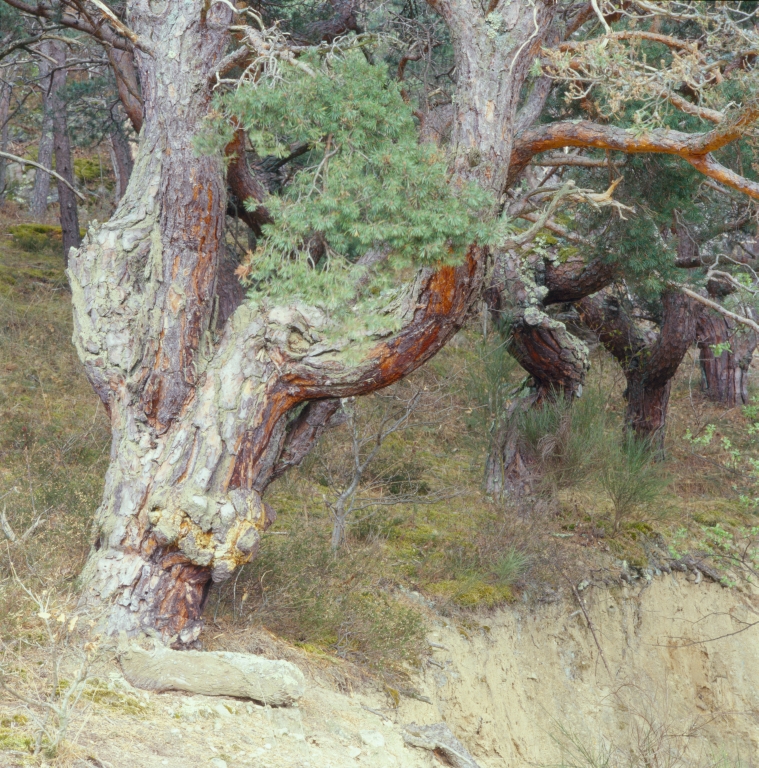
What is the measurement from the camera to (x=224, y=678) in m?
4.32

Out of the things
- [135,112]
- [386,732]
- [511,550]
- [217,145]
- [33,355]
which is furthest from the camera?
[33,355]

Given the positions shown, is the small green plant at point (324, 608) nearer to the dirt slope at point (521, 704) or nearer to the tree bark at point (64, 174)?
the dirt slope at point (521, 704)

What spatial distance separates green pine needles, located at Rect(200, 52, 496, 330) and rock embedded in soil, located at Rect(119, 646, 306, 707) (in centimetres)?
199

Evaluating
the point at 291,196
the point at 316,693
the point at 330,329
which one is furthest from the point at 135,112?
the point at 316,693

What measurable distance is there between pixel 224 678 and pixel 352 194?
9.10ft

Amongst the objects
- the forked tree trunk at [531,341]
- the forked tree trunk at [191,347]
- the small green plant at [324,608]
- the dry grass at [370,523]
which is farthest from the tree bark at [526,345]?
the forked tree trunk at [191,347]

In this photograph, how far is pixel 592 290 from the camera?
30.3 ft

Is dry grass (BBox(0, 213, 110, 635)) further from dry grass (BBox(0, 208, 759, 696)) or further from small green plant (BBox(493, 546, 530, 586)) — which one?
small green plant (BBox(493, 546, 530, 586))

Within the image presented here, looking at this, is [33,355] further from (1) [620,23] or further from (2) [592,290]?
(1) [620,23]

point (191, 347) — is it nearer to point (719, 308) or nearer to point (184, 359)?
point (184, 359)

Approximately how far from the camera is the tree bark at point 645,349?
9922 millimetres

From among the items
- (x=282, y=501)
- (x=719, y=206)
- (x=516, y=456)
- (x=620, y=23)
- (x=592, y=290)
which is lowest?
(x=282, y=501)

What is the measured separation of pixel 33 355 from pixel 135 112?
354cm

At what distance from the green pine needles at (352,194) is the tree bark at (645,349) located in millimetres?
6051
